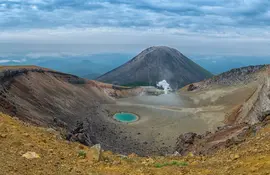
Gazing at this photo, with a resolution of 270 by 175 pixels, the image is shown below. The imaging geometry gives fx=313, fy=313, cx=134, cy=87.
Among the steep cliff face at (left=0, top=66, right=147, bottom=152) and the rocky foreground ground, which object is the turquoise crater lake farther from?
the rocky foreground ground

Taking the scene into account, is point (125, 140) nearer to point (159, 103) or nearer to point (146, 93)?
point (159, 103)

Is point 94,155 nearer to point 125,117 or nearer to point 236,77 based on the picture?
point 125,117

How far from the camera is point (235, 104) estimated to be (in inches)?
2955

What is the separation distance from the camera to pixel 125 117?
249 ft

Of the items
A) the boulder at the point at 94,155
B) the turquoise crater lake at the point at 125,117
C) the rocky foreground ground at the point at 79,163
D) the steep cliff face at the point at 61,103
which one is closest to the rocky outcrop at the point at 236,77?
the steep cliff face at the point at 61,103

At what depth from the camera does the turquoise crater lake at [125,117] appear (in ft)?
237

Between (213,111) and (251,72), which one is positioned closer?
(213,111)

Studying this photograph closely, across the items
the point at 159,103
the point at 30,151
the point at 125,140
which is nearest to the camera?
the point at 30,151

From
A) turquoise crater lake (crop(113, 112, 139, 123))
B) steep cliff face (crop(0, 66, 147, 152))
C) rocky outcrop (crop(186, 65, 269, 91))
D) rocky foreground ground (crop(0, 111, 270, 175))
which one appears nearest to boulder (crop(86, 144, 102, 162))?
rocky foreground ground (crop(0, 111, 270, 175))

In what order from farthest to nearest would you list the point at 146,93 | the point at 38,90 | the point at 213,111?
the point at 146,93
the point at 213,111
the point at 38,90

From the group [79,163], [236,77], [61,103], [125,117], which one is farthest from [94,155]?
[236,77]

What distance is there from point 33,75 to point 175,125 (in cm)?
3350

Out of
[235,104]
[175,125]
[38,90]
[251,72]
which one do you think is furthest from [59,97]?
[251,72]

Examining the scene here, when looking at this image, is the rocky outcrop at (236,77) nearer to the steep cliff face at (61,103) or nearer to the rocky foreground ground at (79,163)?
the steep cliff face at (61,103)
